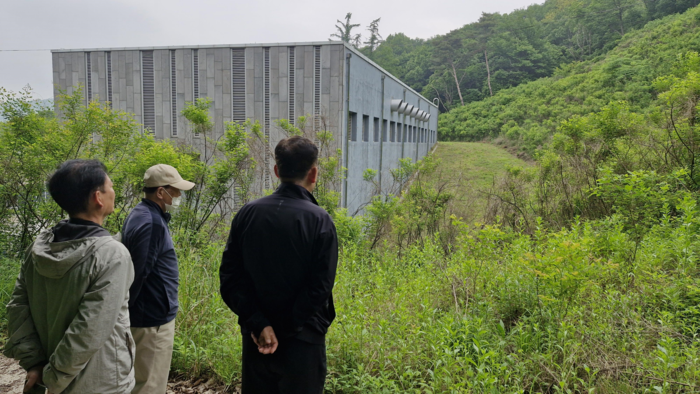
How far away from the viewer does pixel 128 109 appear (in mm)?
14445

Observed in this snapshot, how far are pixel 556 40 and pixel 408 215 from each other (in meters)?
78.4

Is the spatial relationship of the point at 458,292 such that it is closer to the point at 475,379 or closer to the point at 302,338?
Result: the point at 475,379

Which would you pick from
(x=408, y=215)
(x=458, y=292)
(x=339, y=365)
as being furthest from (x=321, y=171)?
(x=339, y=365)

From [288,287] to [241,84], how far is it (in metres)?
12.3

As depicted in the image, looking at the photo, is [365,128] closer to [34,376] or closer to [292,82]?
[292,82]

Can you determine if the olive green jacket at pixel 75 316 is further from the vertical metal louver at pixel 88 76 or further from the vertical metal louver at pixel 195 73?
the vertical metal louver at pixel 88 76

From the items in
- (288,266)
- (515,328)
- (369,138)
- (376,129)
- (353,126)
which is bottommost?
(515,328)

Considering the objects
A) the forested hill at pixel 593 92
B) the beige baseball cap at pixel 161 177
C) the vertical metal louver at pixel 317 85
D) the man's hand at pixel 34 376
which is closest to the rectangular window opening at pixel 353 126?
the vertical metal louver at pixel 317 85

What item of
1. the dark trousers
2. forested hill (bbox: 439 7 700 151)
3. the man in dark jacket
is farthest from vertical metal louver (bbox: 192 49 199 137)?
forested hill (bbox: 439 7 700 151)

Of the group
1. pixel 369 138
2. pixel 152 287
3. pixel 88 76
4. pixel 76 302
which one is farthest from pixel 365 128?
pixel 76 302

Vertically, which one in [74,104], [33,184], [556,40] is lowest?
[33,184]

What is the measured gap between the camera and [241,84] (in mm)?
13523

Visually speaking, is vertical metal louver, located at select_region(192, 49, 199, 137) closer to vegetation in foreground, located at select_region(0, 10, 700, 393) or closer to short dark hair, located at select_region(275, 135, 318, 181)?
vegetation in foreground, located at select_region(0, 10, 700, 393)

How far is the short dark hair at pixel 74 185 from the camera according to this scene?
2.11 meters
